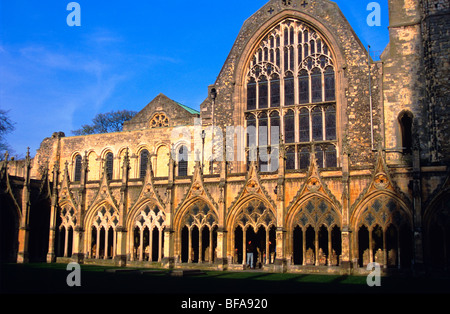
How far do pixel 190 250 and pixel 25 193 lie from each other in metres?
11.6

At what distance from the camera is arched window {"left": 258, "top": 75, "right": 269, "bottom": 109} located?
112ft

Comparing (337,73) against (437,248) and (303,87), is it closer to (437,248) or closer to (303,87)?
(303,87)

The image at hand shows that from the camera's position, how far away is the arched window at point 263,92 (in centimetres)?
3406

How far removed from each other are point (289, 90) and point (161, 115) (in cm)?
1283

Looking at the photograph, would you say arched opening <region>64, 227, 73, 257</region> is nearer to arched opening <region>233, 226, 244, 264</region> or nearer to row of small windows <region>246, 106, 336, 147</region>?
arched opening <region>233, 226, 244, 264</region>

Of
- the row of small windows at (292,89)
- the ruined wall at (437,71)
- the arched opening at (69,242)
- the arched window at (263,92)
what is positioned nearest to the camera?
the ruined wall at (437,71)

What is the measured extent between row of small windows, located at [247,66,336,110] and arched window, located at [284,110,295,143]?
2.35 ft

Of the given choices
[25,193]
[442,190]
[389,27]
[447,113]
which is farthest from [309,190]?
[25,193]

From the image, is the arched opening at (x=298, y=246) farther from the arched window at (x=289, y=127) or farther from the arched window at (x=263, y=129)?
the arched window at (x=263, y=129)

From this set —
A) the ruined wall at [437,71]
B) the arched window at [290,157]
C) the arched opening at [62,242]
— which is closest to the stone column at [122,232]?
the arched opening at [62,242]

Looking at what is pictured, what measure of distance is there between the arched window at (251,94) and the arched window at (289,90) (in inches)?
86.4

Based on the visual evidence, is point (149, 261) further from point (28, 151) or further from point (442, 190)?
point (442, 190)

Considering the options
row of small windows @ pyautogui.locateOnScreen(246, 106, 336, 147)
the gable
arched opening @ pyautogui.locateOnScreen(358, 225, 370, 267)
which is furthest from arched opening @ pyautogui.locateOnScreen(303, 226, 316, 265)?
the gable
